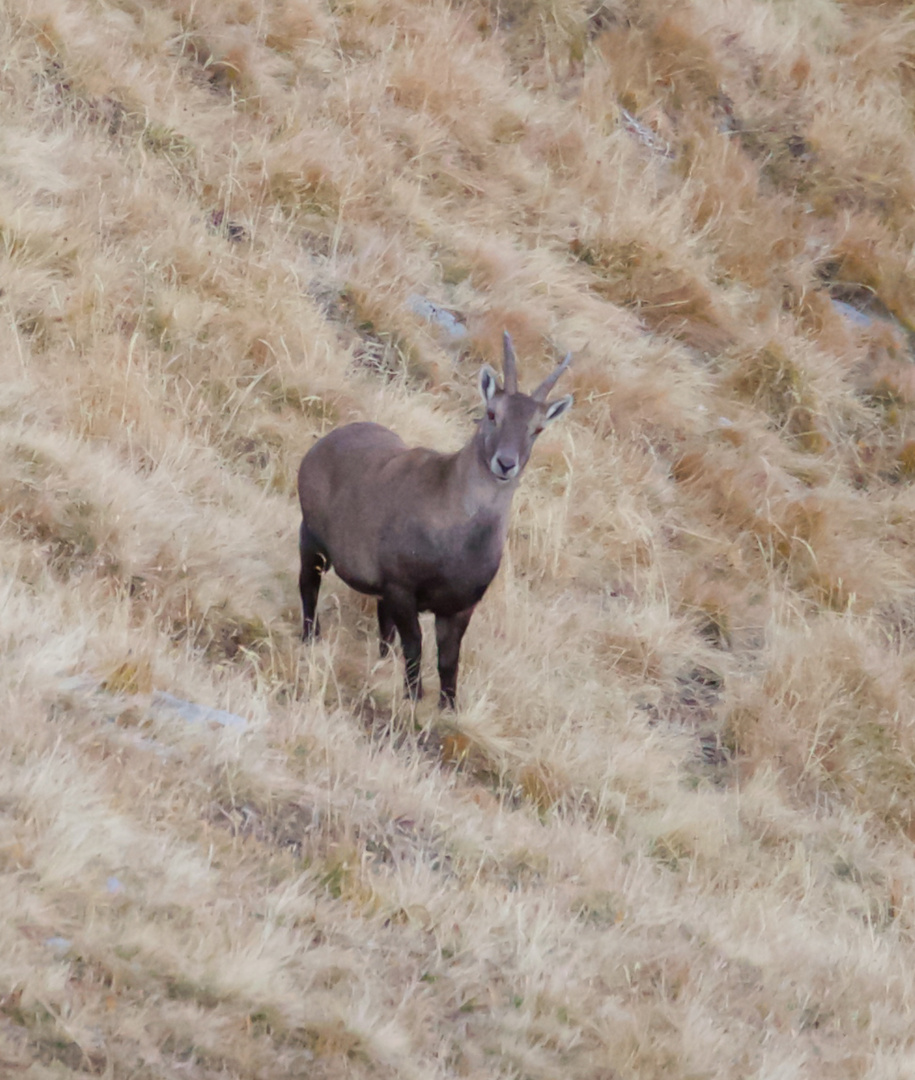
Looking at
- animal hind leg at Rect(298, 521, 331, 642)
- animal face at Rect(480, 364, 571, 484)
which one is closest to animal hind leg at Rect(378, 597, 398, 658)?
animal hind leg at Rect(298, 521, 331, 642)

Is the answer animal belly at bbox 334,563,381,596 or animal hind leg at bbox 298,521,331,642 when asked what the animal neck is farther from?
animal hind leg at bbox 298,521,331,642

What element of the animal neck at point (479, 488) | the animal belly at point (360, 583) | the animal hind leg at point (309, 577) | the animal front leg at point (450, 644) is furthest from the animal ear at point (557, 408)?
the animal hind leg at point (309, 577)

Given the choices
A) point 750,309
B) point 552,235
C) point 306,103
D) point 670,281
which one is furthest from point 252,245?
point 750,309

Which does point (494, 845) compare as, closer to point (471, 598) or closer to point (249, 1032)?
point (471, 598)

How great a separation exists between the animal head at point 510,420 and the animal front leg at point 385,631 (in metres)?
0.92

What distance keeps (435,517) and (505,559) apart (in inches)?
63.3

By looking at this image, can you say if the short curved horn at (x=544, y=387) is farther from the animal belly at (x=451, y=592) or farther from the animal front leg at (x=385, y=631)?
the animal front leg at (x=385, y=631)

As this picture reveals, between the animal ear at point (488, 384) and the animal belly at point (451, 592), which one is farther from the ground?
the animal ear at point (488, 384)

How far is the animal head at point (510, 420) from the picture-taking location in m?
5.18

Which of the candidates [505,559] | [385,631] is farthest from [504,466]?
[505,559]

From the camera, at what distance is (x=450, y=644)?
5543 millimetres

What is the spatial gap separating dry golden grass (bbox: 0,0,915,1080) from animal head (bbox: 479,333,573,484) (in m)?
1.05

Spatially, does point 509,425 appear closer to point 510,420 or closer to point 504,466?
point 510,420

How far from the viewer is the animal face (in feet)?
17.0
